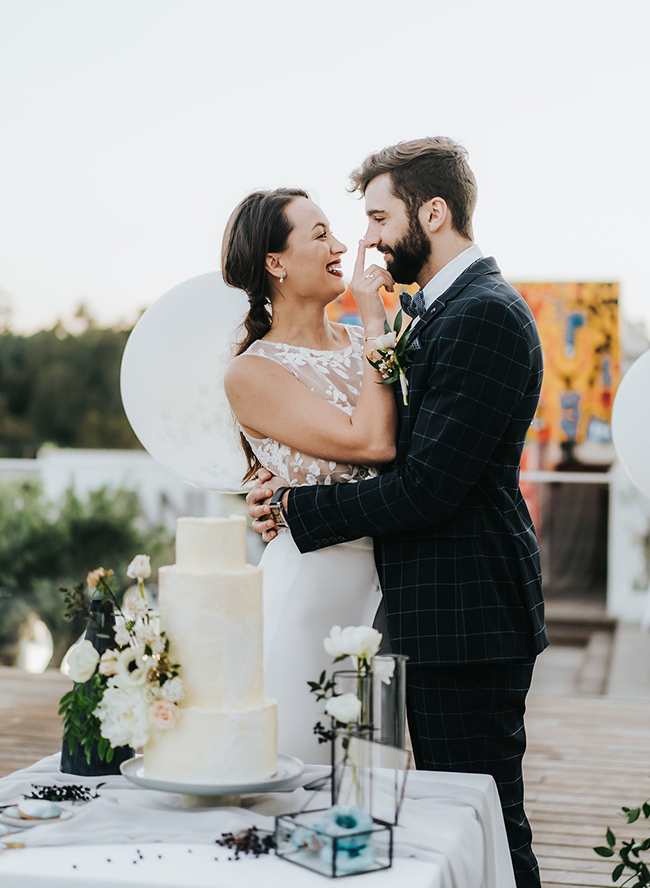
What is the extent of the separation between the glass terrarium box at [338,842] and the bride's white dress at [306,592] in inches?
22.9

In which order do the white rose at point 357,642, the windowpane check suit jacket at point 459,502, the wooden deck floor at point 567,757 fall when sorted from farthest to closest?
1. the wooden deck floor at point 567,757
2. the windowpane check suit jacket at point 459,502
3. the white rose at point 357,642

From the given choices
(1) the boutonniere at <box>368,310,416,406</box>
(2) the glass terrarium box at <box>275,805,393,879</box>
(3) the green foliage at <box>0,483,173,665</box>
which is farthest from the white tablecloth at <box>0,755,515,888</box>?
(3) the green foliage at <box>0,483,173,665</box>

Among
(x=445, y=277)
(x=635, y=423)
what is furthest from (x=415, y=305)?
(x=635, y=423)

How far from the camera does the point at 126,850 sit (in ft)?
3.90

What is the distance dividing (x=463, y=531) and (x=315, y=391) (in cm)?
42

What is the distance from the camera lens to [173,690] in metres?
1.25

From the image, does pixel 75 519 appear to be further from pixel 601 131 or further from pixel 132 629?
pixel 132 629

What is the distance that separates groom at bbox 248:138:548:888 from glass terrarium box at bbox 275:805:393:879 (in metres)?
0.57

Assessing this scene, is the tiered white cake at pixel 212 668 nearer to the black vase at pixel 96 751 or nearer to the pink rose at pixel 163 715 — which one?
the pink rose at pixel 163 715

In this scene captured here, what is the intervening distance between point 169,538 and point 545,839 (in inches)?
240

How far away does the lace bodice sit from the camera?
1.92 m

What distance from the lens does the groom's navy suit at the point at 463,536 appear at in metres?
1.68

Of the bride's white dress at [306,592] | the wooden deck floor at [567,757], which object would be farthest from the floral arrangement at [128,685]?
the wooden deck floor at [567,757]

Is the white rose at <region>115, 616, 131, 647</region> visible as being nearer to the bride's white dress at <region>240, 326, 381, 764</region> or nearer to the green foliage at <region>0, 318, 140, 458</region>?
the bride's white dress at <region>240, 326, 381, 764</region>
